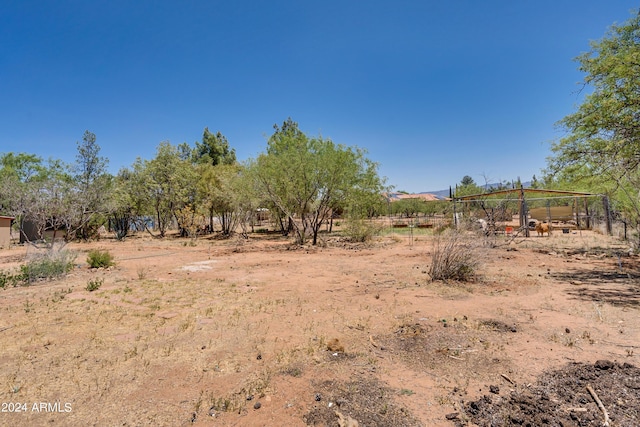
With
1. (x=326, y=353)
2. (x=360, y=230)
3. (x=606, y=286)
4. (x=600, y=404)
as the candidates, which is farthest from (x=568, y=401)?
(x=360, y=230)

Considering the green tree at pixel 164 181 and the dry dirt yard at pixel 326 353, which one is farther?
the green tree at pixel 164 181

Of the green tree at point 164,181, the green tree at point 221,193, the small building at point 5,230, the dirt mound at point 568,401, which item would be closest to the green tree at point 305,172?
the green tree at point 221,193

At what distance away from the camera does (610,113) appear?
733 centimetres

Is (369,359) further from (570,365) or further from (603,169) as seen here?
(603,169)

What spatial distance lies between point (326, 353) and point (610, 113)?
8.51 metres

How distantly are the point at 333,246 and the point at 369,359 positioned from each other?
12686mm

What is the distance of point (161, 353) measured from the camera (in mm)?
3859

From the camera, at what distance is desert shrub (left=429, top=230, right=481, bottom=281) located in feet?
24.1

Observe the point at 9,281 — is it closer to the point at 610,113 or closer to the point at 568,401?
the point at 568,401

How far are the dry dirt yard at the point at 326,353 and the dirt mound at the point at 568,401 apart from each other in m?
0.01

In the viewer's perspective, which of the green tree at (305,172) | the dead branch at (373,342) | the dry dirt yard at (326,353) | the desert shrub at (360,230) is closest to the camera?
the dry dirt yard at (326,353)

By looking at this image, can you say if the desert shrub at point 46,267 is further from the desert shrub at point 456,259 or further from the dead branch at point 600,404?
the dead branch at point 600,404

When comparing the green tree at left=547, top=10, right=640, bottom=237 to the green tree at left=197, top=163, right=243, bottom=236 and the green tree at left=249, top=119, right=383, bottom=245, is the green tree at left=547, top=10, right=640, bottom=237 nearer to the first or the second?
the green tree at left=249, top=119, right=383, bottom=245

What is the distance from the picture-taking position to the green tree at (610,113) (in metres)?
6.99
